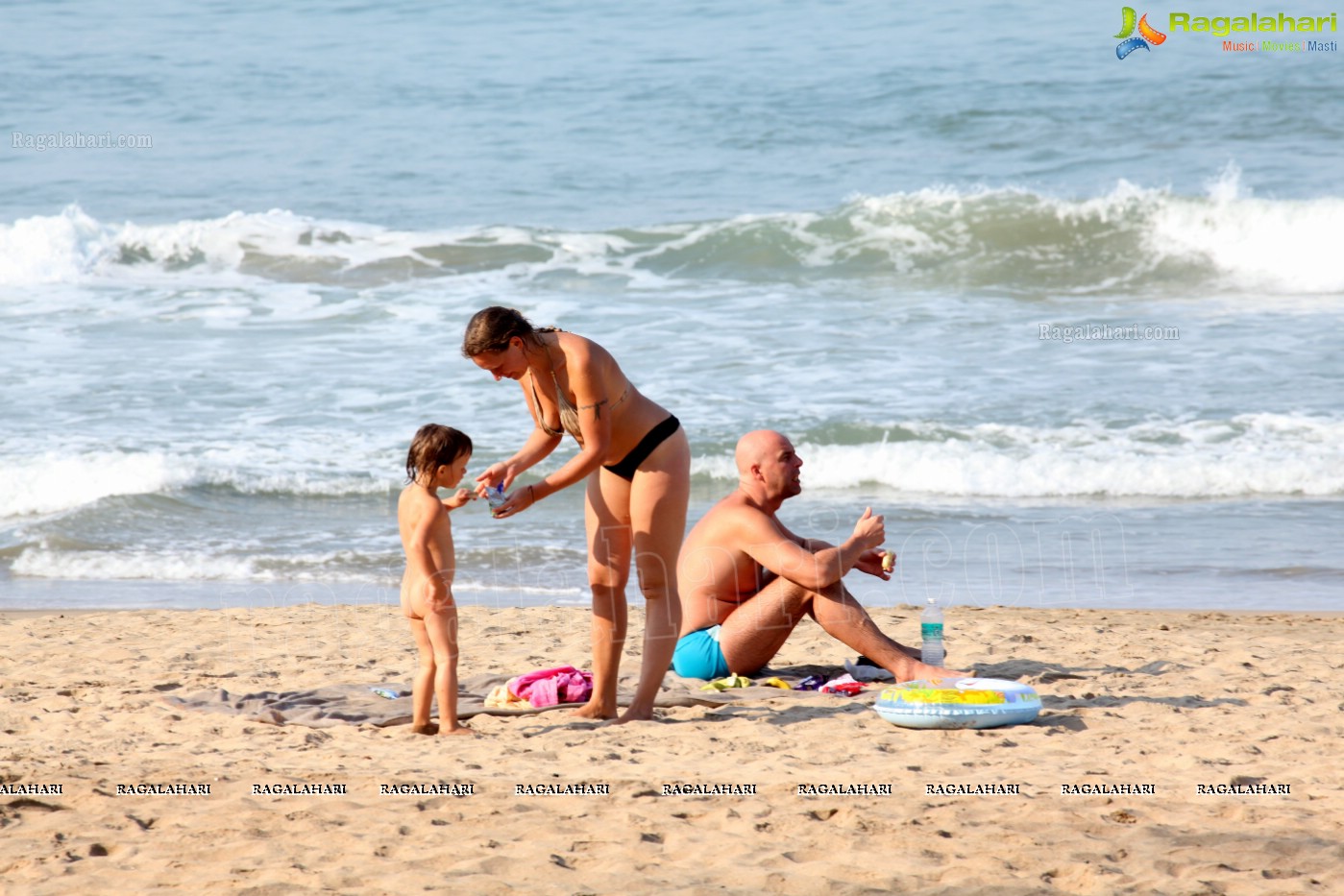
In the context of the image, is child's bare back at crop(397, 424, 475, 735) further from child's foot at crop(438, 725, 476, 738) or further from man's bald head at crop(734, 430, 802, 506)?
man's bald head at crop(734, 430, 802, 506)

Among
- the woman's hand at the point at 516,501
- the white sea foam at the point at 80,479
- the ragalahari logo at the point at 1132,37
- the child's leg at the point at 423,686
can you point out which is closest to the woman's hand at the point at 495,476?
the woman's hand at the point at 516,501

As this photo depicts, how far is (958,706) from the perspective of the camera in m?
4.47

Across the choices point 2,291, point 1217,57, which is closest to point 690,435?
point 2,291

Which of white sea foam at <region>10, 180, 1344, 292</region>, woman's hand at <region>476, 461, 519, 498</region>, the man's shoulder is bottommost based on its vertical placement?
the man's shoulder

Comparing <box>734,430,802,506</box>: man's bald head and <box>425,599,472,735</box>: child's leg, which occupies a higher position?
<box>734,430,802,506</box>: man's bald head

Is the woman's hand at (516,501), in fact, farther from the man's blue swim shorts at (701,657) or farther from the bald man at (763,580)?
the man's blue swim shorts at (701,657)

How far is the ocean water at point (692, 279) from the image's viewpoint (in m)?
8.39

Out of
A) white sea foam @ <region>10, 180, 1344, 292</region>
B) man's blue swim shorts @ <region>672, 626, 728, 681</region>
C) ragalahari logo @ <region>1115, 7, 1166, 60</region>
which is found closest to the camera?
man's blue swim shorts @ <region>672, 626, 728, 681</region>

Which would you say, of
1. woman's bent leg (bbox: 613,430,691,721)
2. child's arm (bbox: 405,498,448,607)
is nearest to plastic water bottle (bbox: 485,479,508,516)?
child's arm (bbox: 405,498,448,607)

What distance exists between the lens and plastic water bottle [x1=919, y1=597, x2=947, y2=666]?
509cm

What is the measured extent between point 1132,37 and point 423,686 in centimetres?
2130

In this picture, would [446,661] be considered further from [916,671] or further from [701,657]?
[916,671]

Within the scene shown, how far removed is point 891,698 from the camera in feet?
15.0

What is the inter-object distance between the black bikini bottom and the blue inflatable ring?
113 centimetres
